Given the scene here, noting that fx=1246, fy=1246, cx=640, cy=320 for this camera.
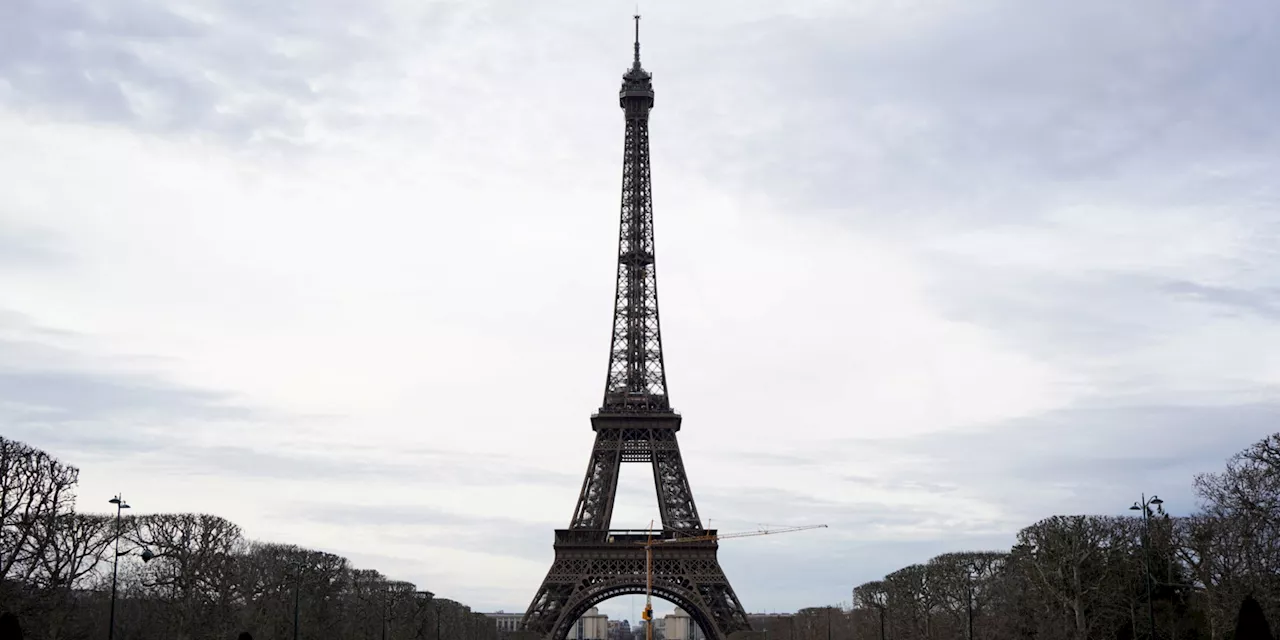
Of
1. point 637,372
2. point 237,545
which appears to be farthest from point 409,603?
point 637,372

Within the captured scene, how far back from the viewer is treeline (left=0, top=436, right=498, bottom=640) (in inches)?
2202

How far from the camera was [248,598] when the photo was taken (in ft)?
233

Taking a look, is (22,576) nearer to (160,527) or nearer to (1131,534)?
(160,527)

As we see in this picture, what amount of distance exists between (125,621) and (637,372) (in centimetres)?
4446

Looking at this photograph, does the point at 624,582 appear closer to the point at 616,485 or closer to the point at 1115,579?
the point at 616,485

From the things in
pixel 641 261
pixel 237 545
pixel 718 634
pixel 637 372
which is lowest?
pixel 718 634

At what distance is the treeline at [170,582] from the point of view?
55.9 meters

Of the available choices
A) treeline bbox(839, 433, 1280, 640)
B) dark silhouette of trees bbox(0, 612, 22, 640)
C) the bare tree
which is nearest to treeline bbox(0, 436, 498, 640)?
the bare tree

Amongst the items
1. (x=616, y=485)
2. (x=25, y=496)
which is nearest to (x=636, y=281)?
(x=616, y=485)

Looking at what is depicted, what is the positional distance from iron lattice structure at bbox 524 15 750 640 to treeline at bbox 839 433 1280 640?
1382 cm

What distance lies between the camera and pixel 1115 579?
226 feet

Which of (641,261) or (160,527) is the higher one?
(641,261)

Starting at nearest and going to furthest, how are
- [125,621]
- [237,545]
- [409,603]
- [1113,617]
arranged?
[1113,617], [125,621], [237,545], [409,603]

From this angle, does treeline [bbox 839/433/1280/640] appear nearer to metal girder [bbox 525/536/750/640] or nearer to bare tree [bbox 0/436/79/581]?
metal girder [bbox 525/536/750/640]
